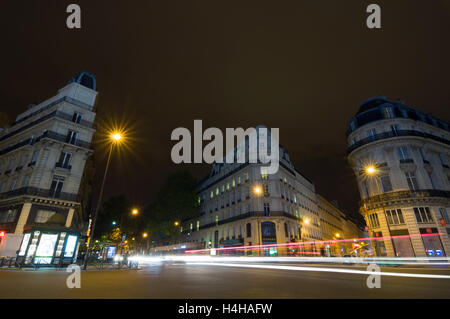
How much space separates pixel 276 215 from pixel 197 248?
21.1 m

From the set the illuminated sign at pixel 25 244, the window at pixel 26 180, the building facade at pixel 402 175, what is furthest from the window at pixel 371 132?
the window at pixel 26 180

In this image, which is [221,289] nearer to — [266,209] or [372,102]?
[266,209]

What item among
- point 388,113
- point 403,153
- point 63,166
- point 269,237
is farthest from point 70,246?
point 388,113

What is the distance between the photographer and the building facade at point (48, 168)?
57.0 ft

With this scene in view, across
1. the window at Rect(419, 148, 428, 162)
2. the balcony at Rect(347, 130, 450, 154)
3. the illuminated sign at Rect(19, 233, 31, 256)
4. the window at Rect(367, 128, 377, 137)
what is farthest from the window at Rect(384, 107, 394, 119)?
the illuminated sign at Rect(19, 233, 31, 256)

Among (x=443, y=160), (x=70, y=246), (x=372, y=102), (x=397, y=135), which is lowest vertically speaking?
(x=70, y=246)

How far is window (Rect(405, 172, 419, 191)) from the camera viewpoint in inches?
1062

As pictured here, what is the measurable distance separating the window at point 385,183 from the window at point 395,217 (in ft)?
9.22

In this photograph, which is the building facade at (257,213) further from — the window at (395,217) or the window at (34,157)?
the window at (34,157)

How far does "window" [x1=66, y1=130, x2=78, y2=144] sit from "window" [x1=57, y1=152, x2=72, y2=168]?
1.67 metres

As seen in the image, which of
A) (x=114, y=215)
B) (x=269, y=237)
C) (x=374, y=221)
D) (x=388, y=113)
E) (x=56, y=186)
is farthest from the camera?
(x=114, y=215)

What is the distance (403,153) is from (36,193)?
44.1 m

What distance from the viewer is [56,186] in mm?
25828
